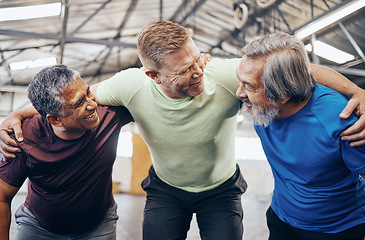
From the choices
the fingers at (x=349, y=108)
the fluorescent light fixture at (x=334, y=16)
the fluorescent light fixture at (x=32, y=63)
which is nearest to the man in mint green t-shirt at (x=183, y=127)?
the fingers at (x=349, y=108)

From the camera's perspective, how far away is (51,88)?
165 cm

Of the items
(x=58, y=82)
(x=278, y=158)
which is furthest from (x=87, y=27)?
(x=278, y=158)

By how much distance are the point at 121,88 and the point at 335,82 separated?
3.31 feet

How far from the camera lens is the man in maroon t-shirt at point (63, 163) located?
5.51 feet

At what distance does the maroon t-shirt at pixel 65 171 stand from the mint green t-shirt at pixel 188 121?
0.19 metres

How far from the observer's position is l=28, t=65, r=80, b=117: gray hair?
65.0 inches

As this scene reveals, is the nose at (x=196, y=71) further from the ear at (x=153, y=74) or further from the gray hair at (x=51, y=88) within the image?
the gray hair at (x=51, y=88)

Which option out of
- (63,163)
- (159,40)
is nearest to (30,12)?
(63,163)

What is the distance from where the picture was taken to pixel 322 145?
1.38 m

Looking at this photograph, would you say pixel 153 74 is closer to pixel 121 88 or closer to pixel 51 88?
pixel 121 88

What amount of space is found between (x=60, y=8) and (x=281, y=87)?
227 inches

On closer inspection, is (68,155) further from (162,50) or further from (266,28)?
(266,28)

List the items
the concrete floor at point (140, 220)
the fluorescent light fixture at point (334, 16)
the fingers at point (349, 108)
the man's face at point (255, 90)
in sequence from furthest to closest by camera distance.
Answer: the concrete floor at point (140, 220)
the fluorescent light fixture at point (334, 16)
the man's face at point (255, 90)
the fingers at point (349, 108)

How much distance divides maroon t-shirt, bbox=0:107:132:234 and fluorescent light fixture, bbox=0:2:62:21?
15.8 ft
